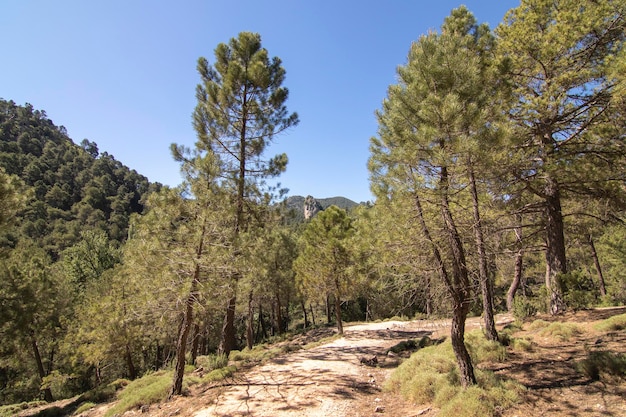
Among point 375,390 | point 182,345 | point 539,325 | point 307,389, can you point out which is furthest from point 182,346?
point 539,325

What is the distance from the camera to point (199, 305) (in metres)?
7.21

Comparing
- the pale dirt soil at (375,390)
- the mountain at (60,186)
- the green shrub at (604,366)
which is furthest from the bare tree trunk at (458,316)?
the mountain at (60,186)

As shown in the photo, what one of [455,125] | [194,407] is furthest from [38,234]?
[455,125]

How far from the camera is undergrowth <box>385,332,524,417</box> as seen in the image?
4785 millimetres

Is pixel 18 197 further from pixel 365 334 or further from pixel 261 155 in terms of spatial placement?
pixel 365 334

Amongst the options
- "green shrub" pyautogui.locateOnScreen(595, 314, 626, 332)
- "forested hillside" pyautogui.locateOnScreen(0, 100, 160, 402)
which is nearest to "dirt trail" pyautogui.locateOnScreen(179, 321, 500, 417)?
"green shrub" pyautogui.locateOnScreen(595, 314, 626, 332)

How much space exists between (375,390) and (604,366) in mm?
4382

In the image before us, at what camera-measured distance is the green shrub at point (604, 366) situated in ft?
16.5

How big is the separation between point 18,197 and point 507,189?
13.6 meters

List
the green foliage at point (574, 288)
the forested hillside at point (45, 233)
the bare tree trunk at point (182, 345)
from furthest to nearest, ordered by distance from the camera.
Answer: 1. the forested hillside at point (45, 233)
2. the green foliage at point (574, 288)
3. the bare tree trunk at point (182, 345)

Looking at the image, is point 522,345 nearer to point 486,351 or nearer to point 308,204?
point 486,351

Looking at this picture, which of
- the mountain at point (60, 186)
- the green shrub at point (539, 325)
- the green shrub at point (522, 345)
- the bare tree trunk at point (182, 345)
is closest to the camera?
the green shrub at point (522, 345)

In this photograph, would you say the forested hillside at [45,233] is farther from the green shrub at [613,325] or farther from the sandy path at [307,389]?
the green shrub at [613,325]

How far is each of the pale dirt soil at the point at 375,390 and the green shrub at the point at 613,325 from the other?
0.23m
